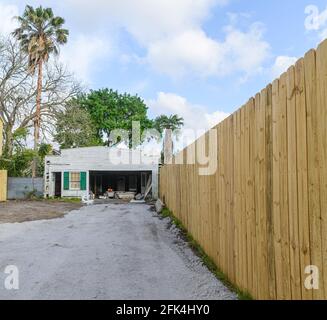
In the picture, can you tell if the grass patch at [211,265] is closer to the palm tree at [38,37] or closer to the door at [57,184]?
the door at [57,184]

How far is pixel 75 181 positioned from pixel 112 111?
613 inches

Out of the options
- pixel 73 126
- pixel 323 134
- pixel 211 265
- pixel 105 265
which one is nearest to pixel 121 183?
pixel 73 126

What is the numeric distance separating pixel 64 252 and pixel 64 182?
718 inches

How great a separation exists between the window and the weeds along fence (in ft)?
66.4

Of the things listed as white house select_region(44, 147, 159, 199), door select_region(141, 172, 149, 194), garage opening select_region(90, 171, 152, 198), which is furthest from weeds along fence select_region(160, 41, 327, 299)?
garage opening select_region(90, 171, 152, 198)

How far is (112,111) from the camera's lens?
125ft

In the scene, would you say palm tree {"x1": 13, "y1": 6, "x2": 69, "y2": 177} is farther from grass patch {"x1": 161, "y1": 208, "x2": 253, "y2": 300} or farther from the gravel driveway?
grass patch {"x1": 161, "y1": 208, "x2": 253, "y2": 300}

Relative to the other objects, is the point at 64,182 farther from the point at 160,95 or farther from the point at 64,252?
the point at 64,252

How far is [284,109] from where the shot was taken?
8.91 feet

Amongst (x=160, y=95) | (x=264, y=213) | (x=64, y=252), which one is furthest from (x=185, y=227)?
(x=160, y=95)

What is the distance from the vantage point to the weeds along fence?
7.31 feet

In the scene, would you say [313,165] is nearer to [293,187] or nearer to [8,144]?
[293,187]

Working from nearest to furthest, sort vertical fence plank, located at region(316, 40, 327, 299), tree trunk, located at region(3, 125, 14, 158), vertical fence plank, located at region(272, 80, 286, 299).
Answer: vertical fence plank, located at region(316, 40, 327, 299), vertical fence plank, located at region(272, 80, 286, 299), tree trunk, located at region(3, 125, 14, 158)

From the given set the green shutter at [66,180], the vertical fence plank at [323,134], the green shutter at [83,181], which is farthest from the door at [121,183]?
the vertical fence plank at [323,134]
